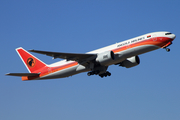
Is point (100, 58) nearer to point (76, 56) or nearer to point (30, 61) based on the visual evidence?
point (76, 56)

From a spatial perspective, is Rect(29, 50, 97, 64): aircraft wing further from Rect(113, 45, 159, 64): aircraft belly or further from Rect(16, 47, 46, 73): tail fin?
Rect(16, 47, 46, 73): tail fin

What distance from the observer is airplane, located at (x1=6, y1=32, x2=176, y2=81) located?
4056 cm

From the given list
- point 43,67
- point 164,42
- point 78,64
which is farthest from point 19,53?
point 164,42

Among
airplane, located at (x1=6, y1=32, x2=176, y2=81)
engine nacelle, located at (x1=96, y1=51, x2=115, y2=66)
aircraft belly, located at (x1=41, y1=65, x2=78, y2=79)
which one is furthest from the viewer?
aircraft belly, located at (x1=41, y1=65, x2=78, y2=79)

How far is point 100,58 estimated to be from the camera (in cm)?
4203

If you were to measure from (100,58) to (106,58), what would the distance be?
1.04 m

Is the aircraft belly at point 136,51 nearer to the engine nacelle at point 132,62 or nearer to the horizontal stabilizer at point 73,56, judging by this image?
the horizontal stabilizer at point 73,56

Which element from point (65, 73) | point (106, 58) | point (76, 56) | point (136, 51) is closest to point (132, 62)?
point (136, 51)

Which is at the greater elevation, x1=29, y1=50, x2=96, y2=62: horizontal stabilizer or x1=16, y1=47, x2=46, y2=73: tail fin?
x1=16, y1=47, x2=46, y2=73: tail fin

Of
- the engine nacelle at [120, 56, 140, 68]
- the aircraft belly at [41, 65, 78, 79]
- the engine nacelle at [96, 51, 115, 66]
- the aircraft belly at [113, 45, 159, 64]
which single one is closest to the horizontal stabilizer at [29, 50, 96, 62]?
the engine nacelle at [96, 51, 115, 66]

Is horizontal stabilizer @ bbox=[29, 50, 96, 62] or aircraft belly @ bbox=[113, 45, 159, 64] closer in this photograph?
aircraft belly @ bbox=[113, 45, 159, 64]

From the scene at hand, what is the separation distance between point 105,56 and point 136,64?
26.8ft

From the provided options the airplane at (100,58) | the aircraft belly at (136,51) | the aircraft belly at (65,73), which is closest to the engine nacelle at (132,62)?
the airplane at (100,58)

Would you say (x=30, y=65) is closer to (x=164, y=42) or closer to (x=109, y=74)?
(x=109, y=74)
